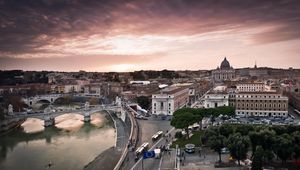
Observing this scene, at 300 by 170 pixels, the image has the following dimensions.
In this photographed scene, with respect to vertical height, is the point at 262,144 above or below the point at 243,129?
below

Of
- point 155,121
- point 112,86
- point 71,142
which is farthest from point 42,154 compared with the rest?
point 112,86

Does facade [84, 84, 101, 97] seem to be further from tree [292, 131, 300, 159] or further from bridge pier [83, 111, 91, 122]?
tree [292, 131, 300, 159]

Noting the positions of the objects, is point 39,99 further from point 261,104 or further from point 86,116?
point 261,104

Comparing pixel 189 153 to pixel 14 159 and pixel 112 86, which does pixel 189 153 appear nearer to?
pixel 14 159

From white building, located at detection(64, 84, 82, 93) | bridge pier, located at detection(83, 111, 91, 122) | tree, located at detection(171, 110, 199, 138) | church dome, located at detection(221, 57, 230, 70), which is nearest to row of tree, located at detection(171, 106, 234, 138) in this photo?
tree, located at detection(171, 110, 199, 138)

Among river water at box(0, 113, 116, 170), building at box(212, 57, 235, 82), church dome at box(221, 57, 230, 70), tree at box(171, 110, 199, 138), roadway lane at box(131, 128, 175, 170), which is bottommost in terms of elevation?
river water at box(0, 113, 116, 170)

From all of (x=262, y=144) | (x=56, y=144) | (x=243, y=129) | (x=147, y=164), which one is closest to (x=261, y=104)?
(x=243, y=129)

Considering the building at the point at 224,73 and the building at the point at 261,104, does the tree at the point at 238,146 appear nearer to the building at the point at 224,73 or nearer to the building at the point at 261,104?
the building at the point at 261,104
